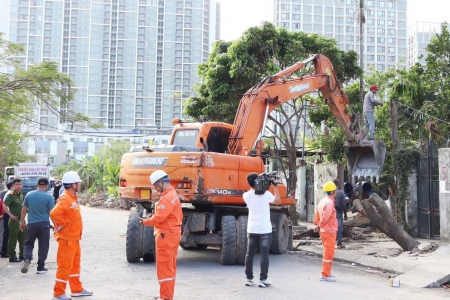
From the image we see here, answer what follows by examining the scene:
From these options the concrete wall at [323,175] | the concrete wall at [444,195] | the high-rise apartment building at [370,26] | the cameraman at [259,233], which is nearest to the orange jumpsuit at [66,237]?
the cameraman at [259,233]

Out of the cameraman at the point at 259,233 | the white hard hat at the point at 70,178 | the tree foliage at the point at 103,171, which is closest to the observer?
the white hard hat at the point at 70,178

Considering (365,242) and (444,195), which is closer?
(444,195)

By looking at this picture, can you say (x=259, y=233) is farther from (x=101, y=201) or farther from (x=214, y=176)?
(x=101, y=201)

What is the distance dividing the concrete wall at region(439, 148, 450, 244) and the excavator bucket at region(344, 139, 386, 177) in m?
1.50

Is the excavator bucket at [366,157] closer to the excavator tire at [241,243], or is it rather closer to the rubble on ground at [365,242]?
the rubble on ground at [365,242]

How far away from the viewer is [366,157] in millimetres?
13805

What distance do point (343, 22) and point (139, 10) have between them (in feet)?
148

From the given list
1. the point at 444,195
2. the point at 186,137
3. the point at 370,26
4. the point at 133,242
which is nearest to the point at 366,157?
the point at 444,195

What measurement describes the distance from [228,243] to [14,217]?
14.1 ft

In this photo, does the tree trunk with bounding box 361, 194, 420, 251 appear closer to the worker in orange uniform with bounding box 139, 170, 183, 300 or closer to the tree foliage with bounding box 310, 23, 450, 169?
the tree foliage with bounding box 310, 23, 450, 169

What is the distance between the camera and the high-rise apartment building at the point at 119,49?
97438mm

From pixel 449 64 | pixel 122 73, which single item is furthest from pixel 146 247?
pixel 122 73

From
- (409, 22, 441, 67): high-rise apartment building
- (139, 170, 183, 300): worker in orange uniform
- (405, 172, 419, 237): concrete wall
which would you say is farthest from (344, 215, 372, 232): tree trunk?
(409, 22, 441, 67): high-rise apartment building

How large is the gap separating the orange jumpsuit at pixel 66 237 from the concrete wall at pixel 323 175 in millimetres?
12817
